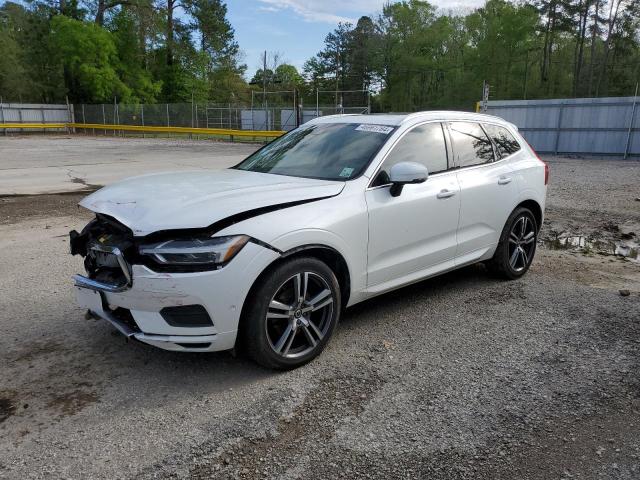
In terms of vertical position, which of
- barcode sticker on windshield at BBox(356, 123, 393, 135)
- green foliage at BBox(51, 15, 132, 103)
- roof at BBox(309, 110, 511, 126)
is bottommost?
barcode sticker on windshield at BBox(356, 123, 393, 135)

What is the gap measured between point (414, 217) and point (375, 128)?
85cm

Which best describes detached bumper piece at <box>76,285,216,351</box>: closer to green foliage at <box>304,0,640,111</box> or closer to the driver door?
the driver door

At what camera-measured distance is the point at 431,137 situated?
15.2 feet

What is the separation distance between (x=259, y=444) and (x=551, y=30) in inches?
2505

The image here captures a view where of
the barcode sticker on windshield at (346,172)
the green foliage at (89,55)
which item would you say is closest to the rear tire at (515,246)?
the barcode sticker on windshield at (346,172)

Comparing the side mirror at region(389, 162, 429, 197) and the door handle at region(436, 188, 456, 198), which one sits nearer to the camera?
the side mirror at region(389, 162, 429, 197)

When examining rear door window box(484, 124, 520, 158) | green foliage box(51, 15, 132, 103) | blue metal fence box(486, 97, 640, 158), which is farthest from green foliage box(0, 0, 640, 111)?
rear door window box(484, 124, 520, 158)

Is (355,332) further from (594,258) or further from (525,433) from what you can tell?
(594,258)

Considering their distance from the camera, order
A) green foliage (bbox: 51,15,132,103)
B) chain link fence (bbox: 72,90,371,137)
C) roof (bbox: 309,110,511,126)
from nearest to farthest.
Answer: roof (bbox: 309,110,511,126)
chain link fence (bbox: 72,90,371,137)
green foliage (bbox: 51,15,132,103)

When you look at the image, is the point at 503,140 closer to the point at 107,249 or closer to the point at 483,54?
the point at 107,249

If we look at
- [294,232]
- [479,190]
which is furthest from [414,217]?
[294,232]

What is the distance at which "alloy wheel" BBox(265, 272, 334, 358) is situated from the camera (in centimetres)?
347

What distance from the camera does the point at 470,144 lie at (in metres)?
5.04

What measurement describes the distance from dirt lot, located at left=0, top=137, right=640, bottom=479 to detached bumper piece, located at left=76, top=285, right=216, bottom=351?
0.33 m
